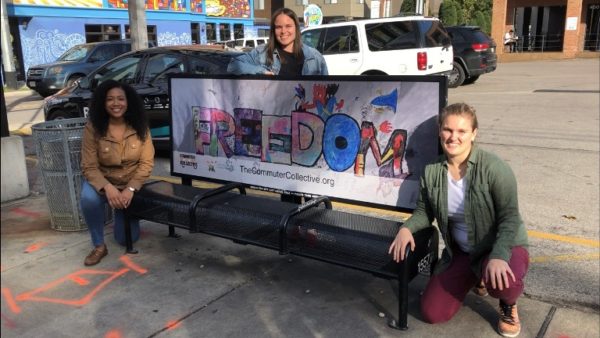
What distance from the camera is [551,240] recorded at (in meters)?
4.42

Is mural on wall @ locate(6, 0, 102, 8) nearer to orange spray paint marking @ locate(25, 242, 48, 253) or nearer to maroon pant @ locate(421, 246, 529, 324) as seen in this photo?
orange spray paint marking @ locate(25, 242, 48, 253)

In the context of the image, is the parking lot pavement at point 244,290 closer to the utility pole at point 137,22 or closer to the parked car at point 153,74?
the parked car at point 153,74

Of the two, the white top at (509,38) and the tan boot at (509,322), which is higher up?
the white top at (509,38)

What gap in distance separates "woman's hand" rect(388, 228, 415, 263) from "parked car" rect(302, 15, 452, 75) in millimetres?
9639

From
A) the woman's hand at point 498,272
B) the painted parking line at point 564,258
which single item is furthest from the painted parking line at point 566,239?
the woman's hand at point 498,272

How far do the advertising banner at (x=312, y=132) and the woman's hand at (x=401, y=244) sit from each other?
0.62 m

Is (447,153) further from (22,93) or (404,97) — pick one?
(22,93)

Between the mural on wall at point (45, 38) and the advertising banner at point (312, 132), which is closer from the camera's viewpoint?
the advertising banner at point (312, 132)

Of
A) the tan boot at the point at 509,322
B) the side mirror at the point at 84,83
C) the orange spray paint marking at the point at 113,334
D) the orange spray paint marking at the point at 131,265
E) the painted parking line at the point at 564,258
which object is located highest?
the side mirror at the point at 84,83

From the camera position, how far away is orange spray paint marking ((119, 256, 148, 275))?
3939mm

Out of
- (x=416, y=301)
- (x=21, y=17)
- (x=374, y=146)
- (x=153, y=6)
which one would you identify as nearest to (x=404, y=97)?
(x=374, y=146)

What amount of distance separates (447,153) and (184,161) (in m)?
2.55

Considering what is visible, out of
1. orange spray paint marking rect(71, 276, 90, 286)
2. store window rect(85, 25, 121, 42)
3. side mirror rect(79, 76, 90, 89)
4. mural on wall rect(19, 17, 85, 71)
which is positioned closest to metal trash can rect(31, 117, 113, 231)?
orange spray paint marking rect(71, 276, 90, 286)

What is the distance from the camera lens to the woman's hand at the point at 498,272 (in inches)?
107
